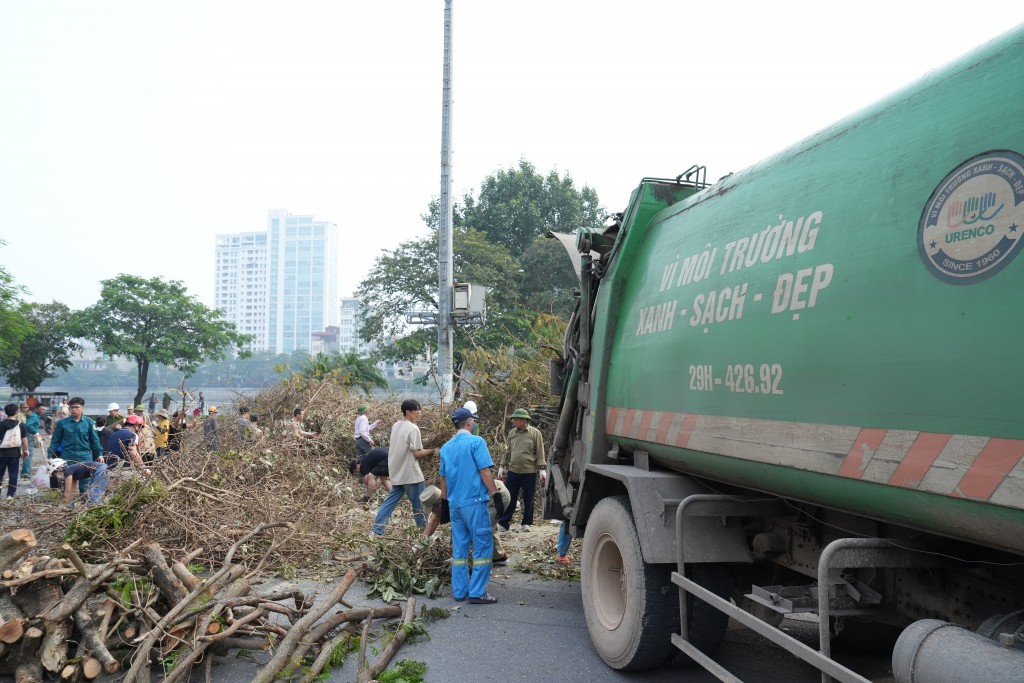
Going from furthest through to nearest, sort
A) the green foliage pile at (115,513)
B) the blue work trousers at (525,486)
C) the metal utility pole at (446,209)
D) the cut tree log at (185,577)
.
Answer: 1. the metal utility pole at (446,209)
2. the blue work trousers at (525,486)
3. the green foliage pile at (115,513)
4. the cut tree log at (185,577)

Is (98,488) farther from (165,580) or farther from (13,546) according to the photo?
(165,580)

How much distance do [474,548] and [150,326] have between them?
40095 mm

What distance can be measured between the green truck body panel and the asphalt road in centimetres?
155

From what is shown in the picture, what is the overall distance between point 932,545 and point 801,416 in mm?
703

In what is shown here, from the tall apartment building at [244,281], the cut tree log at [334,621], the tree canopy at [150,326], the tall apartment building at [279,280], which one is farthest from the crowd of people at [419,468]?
the tall apartment building at [244,281]

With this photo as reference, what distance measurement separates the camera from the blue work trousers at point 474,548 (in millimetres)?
6383

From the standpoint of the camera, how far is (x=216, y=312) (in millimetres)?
43906

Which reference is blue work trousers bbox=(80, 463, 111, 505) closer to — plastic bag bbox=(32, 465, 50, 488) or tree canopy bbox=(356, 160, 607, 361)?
plastic bag bbox=(32, 465, 50, 488)

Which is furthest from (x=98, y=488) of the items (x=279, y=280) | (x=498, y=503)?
(x=279, y=280)

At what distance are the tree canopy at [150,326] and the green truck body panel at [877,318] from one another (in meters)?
39.4

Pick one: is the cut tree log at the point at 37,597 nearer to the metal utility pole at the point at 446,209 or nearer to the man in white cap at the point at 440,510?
the man in white cap at the point at 440,510

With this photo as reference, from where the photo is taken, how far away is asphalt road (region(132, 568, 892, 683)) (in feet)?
15.6

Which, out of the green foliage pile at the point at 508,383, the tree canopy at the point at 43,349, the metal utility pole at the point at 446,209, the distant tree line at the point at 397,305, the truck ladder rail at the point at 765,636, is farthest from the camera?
the tree canopy at the point at 43,349

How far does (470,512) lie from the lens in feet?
21.2
